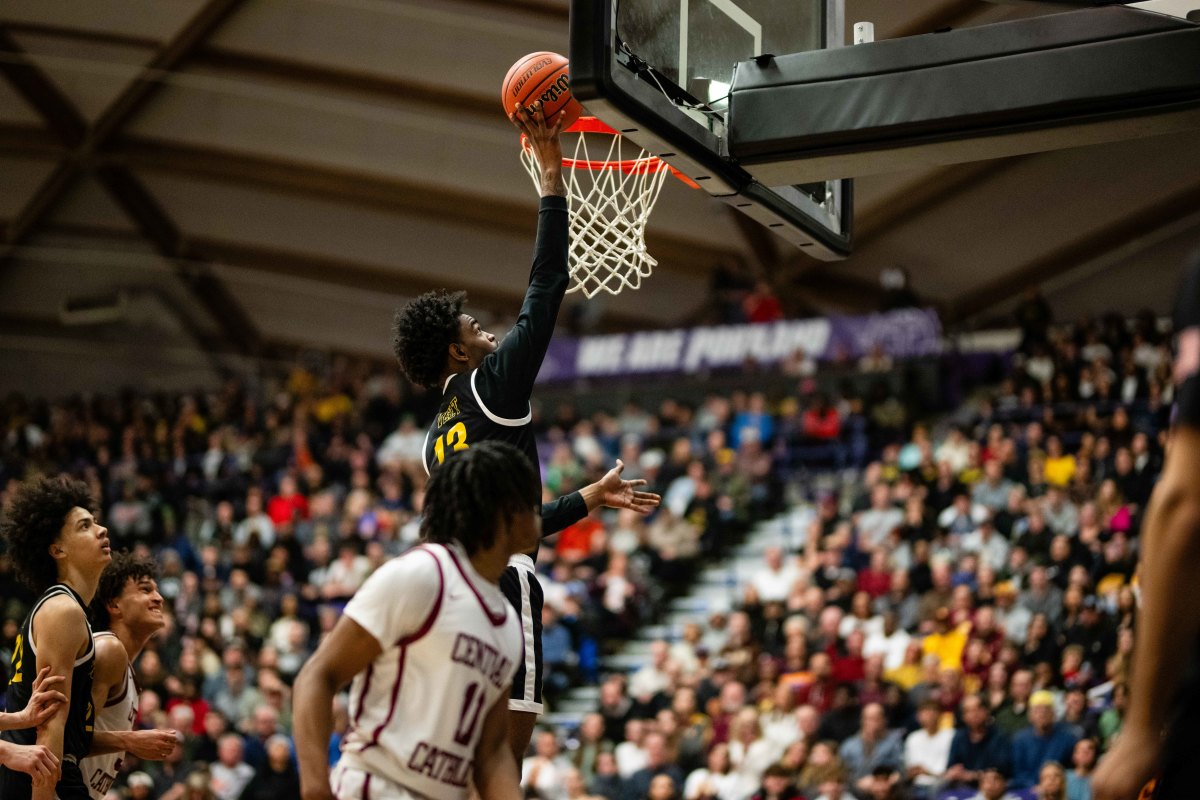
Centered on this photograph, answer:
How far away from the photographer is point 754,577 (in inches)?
543

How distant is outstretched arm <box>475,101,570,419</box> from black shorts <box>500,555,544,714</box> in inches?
21.4

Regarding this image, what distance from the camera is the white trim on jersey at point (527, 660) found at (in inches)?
180

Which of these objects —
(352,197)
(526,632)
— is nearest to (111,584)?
(526,632)

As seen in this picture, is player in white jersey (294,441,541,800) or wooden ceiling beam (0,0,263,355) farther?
wooden ceiling beam (0,0,263,355)

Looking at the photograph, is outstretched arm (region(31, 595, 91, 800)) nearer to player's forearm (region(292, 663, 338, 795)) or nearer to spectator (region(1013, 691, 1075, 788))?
player's forearm (region(292, 663, 338, 795))

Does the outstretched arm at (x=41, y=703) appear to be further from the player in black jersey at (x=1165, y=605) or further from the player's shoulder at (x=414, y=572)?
the player in black jersey at (x=1165, y=605)

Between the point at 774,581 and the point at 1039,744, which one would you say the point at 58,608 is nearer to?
the point at 1039,744

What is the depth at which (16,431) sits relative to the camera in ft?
63.7

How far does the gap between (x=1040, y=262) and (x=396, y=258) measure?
371 inches

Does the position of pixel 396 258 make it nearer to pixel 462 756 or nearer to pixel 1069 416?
pixel 1069 416

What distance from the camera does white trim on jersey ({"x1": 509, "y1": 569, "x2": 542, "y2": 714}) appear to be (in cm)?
457

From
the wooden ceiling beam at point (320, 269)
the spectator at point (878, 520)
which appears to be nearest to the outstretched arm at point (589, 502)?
the spectator at point (878, 520)

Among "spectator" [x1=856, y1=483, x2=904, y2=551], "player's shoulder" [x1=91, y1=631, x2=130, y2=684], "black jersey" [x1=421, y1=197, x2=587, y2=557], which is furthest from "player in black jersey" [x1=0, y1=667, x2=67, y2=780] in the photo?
"spectator" [x1=856, y1=483, x2=904, y2=551]

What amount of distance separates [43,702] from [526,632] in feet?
5.06
